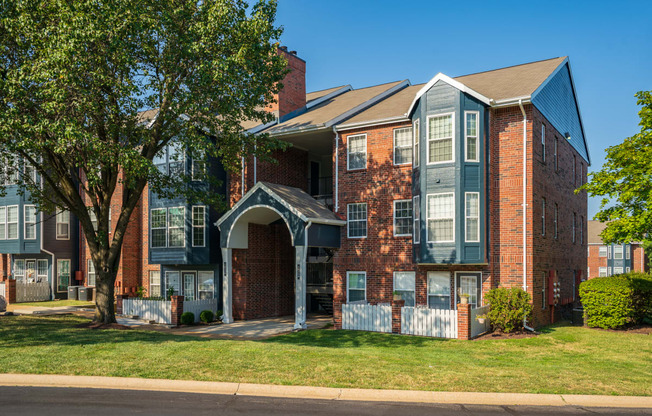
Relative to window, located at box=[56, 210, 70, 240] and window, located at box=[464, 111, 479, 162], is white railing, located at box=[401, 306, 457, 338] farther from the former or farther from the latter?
window, located at box=[56, 210, 70, 240]

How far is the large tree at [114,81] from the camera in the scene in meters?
16.5

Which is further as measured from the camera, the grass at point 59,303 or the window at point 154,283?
the grass at point 59,303

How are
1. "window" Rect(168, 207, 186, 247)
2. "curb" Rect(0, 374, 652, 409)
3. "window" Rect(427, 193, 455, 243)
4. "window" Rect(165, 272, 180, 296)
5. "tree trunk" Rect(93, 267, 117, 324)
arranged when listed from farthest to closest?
"window" Rect(165, 272, 180, 296) → "window" Rect(168, 207, 186, 247) → "window" Rect(427, 193, 455, 243) → "tree trunk" Rect(93, 267, 117, 324) → "curb" Rect(0, 374, 652, 409)

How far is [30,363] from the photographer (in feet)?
42.4

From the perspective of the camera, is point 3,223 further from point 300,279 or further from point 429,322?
point 429,322

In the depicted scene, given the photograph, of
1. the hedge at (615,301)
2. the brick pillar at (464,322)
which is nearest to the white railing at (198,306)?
the brick pillar at (464,322)

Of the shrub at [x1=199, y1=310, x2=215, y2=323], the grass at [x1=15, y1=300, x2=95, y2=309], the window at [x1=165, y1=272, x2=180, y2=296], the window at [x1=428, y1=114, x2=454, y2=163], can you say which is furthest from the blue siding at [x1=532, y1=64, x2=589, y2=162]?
the grass at [x1=15, y1=300, x2=95, y2=309]

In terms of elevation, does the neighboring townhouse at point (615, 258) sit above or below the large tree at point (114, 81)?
below

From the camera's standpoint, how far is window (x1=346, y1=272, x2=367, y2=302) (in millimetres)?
23703

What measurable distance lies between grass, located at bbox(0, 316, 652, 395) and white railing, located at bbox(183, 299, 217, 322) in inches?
222

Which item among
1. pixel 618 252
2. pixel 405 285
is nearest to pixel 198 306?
pixel 405 285

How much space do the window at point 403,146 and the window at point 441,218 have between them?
2495 millimetres

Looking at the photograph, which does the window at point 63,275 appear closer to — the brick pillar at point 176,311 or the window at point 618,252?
the brick pillar at point 176,311

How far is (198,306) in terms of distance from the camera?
24.7 meters
